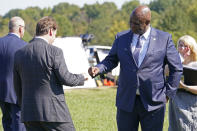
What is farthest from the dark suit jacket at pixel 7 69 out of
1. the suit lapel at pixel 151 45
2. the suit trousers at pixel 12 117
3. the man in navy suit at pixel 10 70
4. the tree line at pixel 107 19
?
the tree line at pixel 107 19

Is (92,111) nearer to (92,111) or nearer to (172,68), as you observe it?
(92,111)

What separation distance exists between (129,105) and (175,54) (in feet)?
2.54

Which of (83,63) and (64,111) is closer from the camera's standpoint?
(64,111)

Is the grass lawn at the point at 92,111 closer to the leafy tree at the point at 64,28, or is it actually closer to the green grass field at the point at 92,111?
the green grass field at the point at 92,111

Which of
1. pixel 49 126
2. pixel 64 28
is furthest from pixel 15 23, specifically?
pixel 64 28

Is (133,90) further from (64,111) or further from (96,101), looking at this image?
(96,101)

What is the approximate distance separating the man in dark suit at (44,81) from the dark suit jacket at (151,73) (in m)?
0.62

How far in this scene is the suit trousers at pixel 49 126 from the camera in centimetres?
490

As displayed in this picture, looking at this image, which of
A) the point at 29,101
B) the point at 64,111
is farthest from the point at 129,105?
the point at 29,101

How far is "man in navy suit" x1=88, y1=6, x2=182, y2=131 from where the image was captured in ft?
16.6

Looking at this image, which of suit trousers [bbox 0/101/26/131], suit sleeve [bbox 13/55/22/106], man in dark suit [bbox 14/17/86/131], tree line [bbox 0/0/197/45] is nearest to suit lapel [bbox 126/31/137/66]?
man in dark suit [bbox 14/17/86/131]

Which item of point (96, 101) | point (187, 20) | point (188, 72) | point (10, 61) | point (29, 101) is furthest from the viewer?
point (187, 20)

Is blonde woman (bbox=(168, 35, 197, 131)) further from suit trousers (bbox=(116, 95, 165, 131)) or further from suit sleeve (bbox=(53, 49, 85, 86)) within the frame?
suit sleeve (bbox=(53, 49, 85, 86))

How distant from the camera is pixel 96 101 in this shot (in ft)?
45.6
